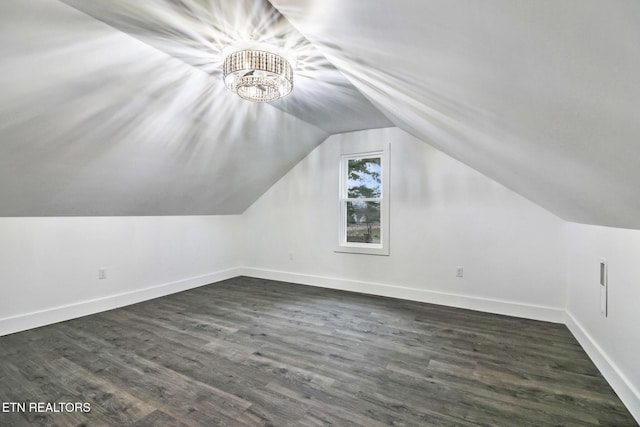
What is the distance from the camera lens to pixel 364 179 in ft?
15.0

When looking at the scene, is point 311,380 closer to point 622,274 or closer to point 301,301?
point 301,301

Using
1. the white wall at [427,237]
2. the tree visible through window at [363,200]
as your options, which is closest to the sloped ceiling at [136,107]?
the tree visible through window at [363,200]

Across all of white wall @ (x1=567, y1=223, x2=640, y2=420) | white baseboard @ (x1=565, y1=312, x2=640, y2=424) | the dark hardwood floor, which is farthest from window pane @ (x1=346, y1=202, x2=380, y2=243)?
white baseboard @ (x1=565, y1=312, x2=640, y2=424)

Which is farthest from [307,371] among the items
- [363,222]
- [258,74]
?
[363,222]

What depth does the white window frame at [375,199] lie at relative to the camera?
4254 millimetres

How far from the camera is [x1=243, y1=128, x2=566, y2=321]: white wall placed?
11.1ft

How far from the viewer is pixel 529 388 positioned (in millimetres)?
2059

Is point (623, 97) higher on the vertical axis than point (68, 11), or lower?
lower

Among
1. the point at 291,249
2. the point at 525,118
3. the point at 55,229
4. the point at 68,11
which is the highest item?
the point at 68,11

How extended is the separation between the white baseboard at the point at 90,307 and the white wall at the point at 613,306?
15.4 ft

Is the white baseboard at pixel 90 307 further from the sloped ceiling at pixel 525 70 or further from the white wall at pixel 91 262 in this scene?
the sloped ceiling at pixel 525 70

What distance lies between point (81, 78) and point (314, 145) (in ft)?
10.1

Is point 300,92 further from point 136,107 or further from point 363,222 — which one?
point 363,222

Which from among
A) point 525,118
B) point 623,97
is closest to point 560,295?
point 525,118
